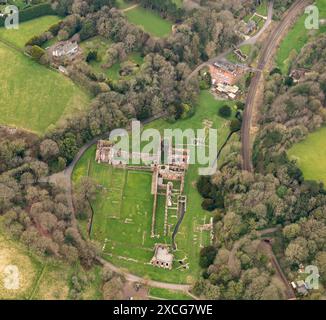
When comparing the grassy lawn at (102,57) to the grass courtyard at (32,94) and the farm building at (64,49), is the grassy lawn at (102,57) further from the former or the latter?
the grass courtyard at (32,94)

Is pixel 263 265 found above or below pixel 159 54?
below

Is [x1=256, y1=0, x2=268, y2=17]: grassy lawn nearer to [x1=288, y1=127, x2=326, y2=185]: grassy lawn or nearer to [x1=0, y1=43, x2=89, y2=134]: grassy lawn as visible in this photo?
[x1=288, y1=127, x2=326, y2=185]: grassy lawn

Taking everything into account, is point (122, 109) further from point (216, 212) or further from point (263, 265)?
point (263, 265)

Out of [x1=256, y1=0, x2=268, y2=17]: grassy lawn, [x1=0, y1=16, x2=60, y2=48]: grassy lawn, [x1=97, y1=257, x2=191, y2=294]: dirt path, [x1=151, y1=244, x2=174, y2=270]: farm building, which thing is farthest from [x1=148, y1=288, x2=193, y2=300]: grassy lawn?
[x1=256, y1=0, x2=268, y2=17]: grassy lawn

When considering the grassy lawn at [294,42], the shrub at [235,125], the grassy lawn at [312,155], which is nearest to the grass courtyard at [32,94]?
the shrub at [235,125]

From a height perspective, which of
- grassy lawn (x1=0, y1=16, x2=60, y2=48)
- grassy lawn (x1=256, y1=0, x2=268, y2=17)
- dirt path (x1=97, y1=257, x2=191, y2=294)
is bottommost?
dirt path (x1=97, y1=257, x2=191, y2=294)

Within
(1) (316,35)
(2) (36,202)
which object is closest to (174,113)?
(2) (36,202)

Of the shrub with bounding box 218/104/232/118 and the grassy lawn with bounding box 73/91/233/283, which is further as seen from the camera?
the shrub with bounding box 218/104/232/118
